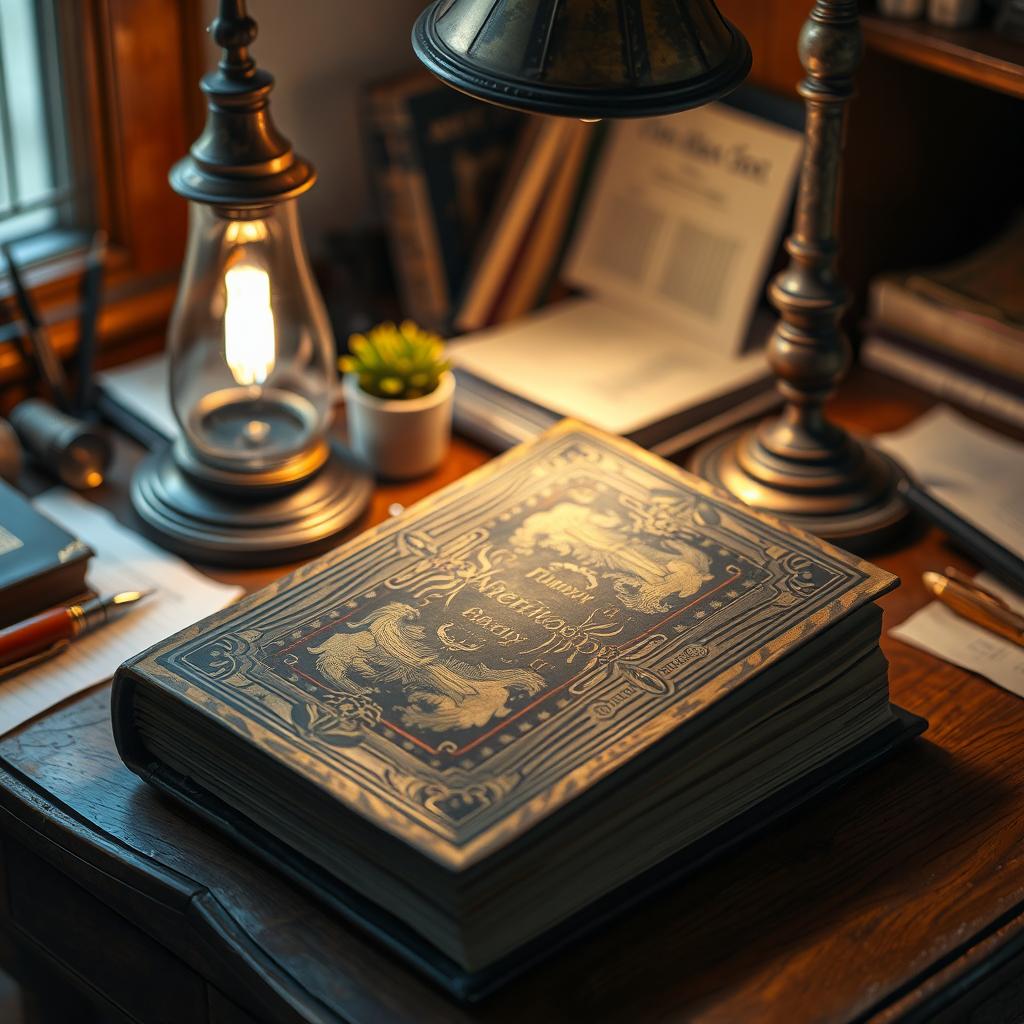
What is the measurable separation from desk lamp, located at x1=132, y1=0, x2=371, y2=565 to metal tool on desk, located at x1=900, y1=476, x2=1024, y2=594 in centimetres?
46

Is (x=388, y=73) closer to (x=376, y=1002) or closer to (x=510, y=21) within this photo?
(x=510, y=21)

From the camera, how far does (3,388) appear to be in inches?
57.4

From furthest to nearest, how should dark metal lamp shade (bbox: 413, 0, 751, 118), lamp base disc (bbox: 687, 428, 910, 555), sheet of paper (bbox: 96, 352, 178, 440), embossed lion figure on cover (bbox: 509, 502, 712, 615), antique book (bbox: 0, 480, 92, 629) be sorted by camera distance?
sheet of paper (bbox: 96, 352, 178, 440)
lamp base disc (bbox: 687, 428, 910, 555)
antique book (bbox: 0, 480, 92, 629)
embossed lion figure on cover (bbox: 509, 502, 712, 615)
dark metal lamp shade (bbox: 413, 0, 751, 118)

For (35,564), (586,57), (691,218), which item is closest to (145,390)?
(35,564)

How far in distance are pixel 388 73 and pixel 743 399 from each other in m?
0.55

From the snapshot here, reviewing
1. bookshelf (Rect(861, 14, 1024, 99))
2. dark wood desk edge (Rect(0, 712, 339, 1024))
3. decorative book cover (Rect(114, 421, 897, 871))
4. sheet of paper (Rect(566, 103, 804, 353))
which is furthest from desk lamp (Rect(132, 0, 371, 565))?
bookshelf (Rect(861, 14, 1024, 99))

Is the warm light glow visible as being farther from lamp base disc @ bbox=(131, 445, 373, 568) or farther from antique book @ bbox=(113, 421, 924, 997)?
antique book @ bbox=(113, 421, 924, 997)

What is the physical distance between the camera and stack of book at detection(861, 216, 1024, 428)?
1.46 meters

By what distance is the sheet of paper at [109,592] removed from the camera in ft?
3.67

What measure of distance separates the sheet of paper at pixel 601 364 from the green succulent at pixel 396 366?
0.39ft

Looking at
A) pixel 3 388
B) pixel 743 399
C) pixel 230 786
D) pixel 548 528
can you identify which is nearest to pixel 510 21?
pixel 548 528

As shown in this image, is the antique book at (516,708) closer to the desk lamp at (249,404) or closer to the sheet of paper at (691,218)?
the desk lamp at (249,404)

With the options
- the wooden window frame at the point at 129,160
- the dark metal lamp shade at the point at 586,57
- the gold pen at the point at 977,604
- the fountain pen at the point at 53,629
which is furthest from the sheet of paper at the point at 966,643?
the wooden window frame at the point at 129,160

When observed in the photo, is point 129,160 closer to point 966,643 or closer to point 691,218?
point 691,218
